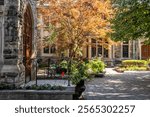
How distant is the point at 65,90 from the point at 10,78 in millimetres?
2762

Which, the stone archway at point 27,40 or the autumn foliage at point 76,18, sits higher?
the autumn foliage at point 76,18

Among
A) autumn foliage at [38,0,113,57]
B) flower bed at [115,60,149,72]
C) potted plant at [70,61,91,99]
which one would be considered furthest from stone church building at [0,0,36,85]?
flower bed at [115,60,149,72]

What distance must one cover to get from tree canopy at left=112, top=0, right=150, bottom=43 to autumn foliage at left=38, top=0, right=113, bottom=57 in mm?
5029

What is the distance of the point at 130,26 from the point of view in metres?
20.1

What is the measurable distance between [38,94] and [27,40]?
6.29m

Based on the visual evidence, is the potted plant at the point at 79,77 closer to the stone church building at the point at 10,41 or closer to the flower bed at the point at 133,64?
the stone church building at the point at 10,41

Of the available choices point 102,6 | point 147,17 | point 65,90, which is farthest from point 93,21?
point 65,90

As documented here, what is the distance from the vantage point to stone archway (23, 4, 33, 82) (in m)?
16.3

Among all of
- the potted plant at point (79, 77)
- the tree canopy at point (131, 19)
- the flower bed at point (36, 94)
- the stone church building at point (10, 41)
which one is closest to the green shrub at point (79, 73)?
the potted plant at point (79, 77)

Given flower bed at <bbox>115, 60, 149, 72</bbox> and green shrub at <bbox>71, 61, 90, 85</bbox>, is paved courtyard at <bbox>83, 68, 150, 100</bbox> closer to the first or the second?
green shrub at <bbox>71, 61, 90, 85</bbox>

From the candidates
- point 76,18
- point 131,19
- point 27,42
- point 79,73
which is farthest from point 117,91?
point 76,18

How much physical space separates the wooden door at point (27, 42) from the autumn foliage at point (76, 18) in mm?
9590

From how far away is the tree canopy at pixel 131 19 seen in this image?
19.3 m

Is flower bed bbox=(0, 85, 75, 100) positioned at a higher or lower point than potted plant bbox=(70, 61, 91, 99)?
lower
